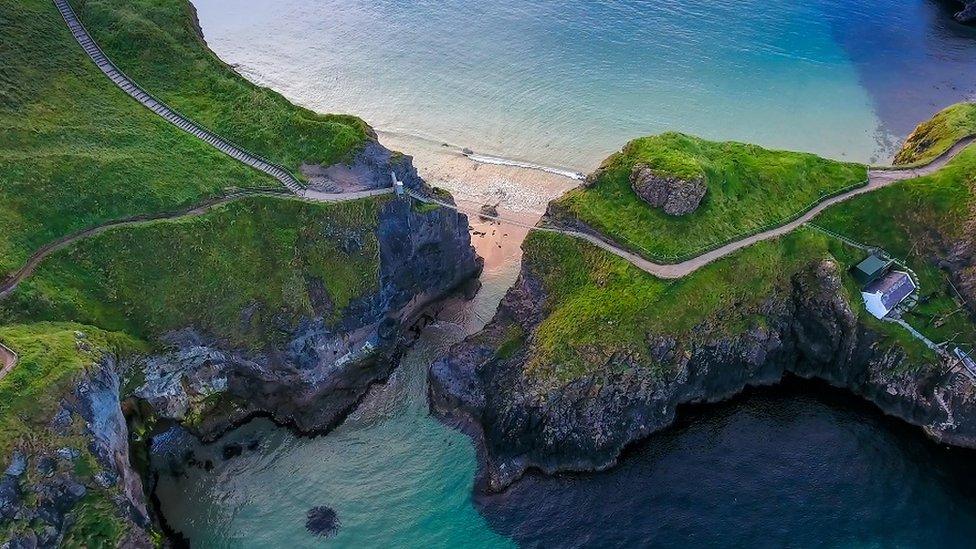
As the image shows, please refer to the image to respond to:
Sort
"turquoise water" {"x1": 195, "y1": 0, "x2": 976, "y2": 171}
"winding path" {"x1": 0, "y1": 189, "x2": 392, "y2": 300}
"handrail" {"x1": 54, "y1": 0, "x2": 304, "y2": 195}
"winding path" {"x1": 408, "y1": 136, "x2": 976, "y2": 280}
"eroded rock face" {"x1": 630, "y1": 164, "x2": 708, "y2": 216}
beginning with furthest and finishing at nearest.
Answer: "turquoise water" {"x1": 195, "y1": 0, "x2": 976, "y2": 171}, "handrail" {"x1": 54, "y1": 0, "x2": 304, "y2": 195}, "eroded rock face" {"x1": 630, "y1": 164, "x2": 708, "y2": 216}, "winding path" {"x1": 408, "y1": 136, "x2": 976, "y2": 280}, "winding path" {"x1": 0, "y1": 189, "x2": 392, "y2": 300}

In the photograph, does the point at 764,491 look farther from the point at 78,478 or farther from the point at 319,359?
the point at 78,478

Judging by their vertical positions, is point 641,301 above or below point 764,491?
above

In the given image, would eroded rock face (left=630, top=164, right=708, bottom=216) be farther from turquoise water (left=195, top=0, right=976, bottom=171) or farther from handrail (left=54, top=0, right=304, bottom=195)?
handrail (left=54, top=0, right=304, bottom=195)

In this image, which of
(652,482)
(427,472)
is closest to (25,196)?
(427,472)

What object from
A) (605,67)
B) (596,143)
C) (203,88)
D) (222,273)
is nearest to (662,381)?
(596,143)

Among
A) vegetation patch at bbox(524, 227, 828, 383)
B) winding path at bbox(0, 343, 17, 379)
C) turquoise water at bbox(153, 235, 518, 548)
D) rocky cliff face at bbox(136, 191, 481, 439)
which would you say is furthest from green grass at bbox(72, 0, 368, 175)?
winding path at bbox(0, 343, 17, 379)

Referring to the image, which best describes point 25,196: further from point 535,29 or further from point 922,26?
point 922,26
